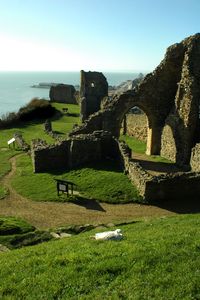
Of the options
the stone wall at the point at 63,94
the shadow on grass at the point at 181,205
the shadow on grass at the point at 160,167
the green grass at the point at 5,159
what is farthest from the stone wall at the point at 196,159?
the stone wall at the point at 63,94

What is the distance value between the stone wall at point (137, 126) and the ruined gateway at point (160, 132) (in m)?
4.47

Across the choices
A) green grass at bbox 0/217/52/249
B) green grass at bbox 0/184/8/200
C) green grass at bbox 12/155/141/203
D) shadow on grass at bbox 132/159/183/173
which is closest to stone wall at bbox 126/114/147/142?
shadow on grass at bbox 132/159/183/173

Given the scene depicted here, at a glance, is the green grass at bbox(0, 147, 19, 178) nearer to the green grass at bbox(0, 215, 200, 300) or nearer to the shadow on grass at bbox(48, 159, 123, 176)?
the shadow on grass at bbox(48, 159, 123, 176)

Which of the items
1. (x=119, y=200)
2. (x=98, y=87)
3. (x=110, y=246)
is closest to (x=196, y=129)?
(x=119, y=200)

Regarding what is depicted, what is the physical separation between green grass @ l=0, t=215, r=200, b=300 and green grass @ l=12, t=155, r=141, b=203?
10.3 m

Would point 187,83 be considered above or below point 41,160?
above

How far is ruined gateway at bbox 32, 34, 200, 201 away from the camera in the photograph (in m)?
22.3

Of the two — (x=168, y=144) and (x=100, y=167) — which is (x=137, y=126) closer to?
(x=168, y=144)

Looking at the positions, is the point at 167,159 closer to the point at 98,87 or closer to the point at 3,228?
the point at 3,228

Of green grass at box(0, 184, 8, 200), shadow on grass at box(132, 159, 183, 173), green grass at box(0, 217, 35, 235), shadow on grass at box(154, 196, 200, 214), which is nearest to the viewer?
green grass at box(0, 217, 35, 235)

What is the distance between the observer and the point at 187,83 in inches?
1217

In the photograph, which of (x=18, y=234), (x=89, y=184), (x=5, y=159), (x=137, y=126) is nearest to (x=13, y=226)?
(x=18, y=234)

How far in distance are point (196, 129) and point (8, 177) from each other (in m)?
14.6

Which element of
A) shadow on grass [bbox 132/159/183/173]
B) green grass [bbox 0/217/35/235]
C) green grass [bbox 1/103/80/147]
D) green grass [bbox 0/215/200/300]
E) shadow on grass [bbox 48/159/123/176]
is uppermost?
green grass [bbox 0/215/200/300]
